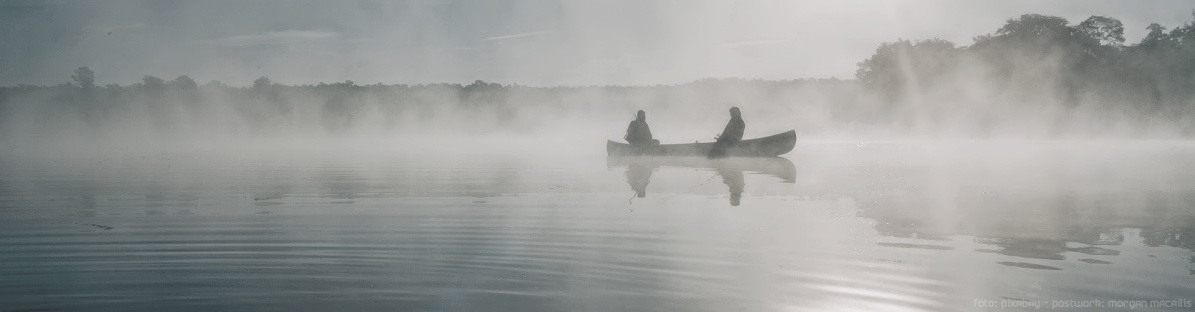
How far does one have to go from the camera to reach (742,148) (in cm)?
3228

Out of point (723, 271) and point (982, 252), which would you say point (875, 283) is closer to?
point (723, 271)

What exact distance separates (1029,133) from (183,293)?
72819 mm

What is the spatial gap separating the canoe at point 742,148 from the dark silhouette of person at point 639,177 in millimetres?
3115

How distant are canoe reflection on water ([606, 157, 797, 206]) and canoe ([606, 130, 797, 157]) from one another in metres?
0.26

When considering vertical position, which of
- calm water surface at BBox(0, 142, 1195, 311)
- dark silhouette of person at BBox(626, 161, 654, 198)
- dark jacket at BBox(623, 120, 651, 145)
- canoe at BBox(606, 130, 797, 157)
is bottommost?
calm water surface at BBox(0, 142, 1195, 311)

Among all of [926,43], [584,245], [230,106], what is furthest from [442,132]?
[584,245]

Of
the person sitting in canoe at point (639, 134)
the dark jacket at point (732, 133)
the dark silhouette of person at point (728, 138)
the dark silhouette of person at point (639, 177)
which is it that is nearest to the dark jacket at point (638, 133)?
the person sitting in canoe at point (639, 134)

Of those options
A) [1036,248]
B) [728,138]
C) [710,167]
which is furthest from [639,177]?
[1036,248]

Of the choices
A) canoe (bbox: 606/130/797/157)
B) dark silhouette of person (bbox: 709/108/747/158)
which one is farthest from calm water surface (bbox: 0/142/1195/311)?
canoe (bbox: 606/130/797/157)

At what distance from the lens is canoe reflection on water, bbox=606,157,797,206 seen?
1900 centimetres

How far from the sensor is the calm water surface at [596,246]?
7.48 meters

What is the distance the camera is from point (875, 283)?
26.3 ft

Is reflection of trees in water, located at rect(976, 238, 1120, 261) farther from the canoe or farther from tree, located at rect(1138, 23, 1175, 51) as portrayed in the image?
tree, located at rect(1138, 23, 1175, 51)

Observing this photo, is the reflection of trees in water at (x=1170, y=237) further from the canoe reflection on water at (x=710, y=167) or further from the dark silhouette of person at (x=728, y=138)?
the dark silhouette of person at (x=728, y=138)
